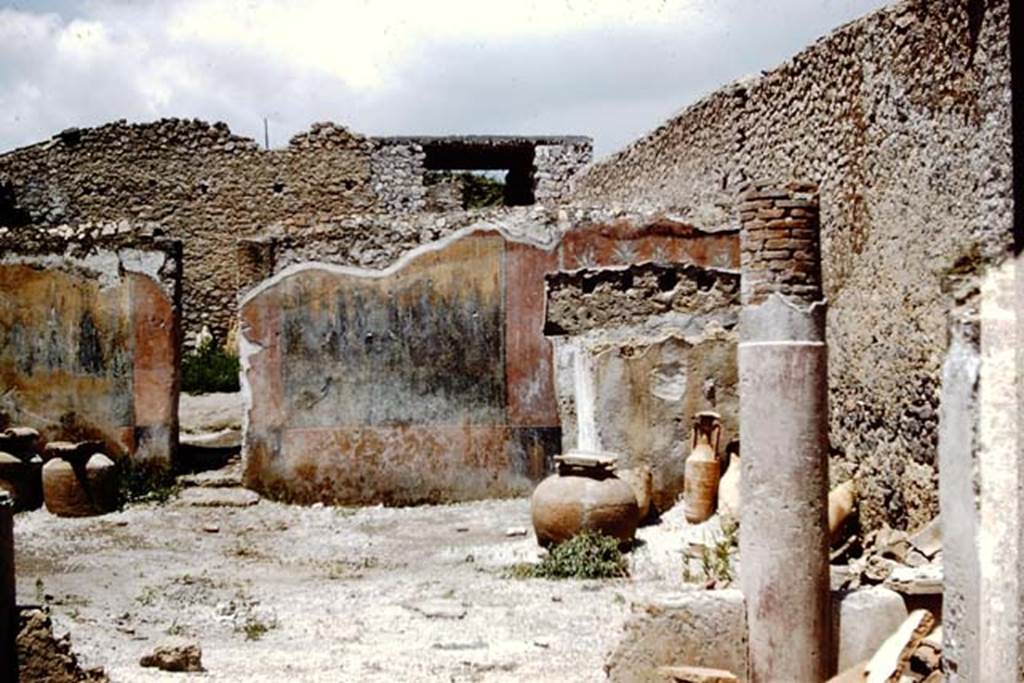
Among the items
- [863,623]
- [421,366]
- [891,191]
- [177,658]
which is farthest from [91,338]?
[863,623]

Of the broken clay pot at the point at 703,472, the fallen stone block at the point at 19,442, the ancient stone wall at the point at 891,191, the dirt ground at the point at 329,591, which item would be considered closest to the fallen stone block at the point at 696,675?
the dirt ground at the point at 329,591

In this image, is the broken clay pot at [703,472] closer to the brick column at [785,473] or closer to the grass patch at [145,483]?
the brick column at [785,473]

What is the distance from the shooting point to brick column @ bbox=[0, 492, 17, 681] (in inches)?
199

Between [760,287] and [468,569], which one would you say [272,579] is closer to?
[468,569]

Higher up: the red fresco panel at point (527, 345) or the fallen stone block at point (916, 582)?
the red fresco panel at point (527, 345)

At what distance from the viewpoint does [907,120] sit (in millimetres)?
8000

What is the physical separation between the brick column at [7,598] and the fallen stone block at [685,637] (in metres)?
2.59

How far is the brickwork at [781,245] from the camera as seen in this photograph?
18.8ft

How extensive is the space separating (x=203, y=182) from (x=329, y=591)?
13988 millimetres

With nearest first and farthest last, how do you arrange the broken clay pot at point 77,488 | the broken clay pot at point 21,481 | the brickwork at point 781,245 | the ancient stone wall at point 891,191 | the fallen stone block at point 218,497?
the brickwork at point 781,245 → the ancient stone wall at point 891,191 → the broken clay pot at point 77,488 → the broken clay pot at point 21,481 → the fallen stone block at point 218,497

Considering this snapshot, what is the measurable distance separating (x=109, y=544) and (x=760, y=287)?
20.9 feet

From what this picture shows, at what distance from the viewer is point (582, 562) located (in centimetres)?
828

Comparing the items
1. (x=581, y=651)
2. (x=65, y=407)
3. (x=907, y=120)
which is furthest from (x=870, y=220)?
(x=65, y=407)

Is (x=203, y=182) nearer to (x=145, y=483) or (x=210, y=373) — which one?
(x=210, y=373)
